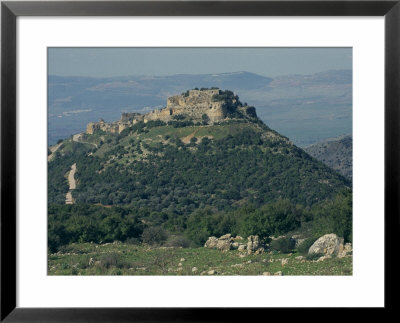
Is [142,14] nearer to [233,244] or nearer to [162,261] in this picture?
[162,261]

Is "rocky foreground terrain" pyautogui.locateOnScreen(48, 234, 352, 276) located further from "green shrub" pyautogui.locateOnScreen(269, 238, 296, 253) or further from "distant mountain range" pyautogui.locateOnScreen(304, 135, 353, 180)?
"distant mountain range" pyautogui.locateOnScreen(304, 135, 353, 180)

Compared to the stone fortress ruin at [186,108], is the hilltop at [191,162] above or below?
below

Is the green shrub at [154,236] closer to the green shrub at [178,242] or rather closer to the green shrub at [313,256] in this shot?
the green shrub at [178,242]

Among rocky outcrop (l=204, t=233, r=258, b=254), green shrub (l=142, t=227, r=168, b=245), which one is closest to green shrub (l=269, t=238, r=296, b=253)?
rocky outcrop (l=204, t=233, r=258, b=254)

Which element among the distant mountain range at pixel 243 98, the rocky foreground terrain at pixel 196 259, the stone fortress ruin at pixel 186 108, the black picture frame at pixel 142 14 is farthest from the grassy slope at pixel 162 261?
the black picture frame at pixel 142 14

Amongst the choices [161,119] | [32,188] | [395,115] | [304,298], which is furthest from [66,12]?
[161,119]

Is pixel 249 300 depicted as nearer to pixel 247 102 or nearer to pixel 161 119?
pixel 247 102

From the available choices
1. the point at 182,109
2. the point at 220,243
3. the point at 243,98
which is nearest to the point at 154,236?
the point at 220,243
